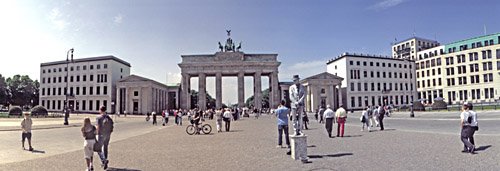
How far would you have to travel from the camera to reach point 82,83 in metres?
97.2

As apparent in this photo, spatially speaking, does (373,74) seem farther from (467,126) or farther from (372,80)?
(467,126)

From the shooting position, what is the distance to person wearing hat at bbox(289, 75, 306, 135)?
32.5 feet

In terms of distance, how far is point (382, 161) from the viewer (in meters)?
8.95

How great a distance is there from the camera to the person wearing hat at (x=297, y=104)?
390 inches

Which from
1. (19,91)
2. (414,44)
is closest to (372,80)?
(414,44)

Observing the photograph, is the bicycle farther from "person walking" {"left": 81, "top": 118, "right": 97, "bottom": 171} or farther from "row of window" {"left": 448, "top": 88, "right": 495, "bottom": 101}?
"row of window" {"left": 448, "top": 88, "right": 495, "bottom": 101}

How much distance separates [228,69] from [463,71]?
208 ft

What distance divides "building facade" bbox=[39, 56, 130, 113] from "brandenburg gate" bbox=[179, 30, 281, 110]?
22136 millimetres

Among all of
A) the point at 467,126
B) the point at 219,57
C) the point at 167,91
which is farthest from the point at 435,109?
the point at 167,91

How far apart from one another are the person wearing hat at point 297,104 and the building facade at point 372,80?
294 ft

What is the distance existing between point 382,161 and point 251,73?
3288 inches

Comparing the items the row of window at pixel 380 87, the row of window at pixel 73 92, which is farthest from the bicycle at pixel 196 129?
the row of window at pixel 380 87

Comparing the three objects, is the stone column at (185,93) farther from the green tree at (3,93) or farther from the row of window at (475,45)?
the row of window at (475,45)

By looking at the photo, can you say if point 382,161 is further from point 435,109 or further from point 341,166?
point 435,109
